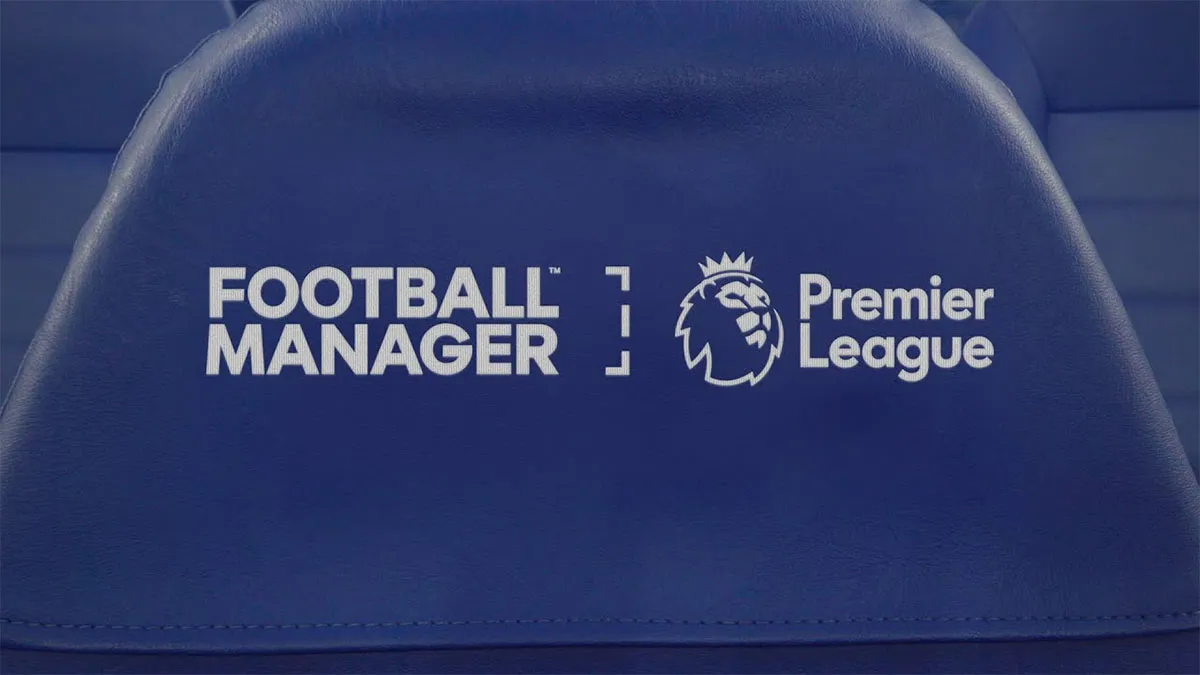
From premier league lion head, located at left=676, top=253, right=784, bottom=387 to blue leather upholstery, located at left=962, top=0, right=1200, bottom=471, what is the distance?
119 centimetres

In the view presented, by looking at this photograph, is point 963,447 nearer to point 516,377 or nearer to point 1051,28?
point 516,377

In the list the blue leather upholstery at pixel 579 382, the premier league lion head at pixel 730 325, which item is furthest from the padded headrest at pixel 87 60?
the premier league lion head at pixel 730 325

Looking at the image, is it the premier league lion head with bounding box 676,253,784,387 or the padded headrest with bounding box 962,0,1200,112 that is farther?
the padded headrest with bounding box 962,0,1200,112

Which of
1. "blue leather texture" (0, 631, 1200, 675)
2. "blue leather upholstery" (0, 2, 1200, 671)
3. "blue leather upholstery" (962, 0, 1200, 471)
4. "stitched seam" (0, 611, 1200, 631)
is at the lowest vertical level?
"blue leather texture" (0, 631, 1200, 675)

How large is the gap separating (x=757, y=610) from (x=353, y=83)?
0.36 meters

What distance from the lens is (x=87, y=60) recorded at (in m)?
1.67

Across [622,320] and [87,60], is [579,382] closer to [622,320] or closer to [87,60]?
[622,320]

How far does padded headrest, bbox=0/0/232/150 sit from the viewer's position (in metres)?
1.64

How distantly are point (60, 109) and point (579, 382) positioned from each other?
4.28 ft

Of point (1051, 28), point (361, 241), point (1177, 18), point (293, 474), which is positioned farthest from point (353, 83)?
point (1177, 18)

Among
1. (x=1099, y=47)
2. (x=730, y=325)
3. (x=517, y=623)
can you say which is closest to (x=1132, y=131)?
(x=1099, y=47)

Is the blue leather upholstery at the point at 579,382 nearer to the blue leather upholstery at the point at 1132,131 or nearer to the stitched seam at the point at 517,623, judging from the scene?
the stitched seam at the point at 517,623

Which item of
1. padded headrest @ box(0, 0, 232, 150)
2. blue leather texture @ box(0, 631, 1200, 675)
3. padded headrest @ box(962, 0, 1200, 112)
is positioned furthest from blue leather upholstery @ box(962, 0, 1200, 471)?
blue leather texture @ box(0, 631, 1200, 675)

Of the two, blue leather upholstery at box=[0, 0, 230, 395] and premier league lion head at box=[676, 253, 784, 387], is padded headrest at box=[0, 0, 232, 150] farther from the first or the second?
premier league lion head at box=[676, 253, 784, 387]
